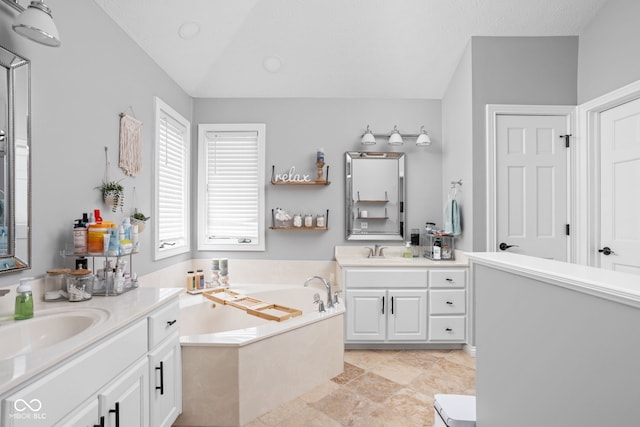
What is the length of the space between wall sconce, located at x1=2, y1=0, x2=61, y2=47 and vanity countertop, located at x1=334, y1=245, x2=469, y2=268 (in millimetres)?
2394

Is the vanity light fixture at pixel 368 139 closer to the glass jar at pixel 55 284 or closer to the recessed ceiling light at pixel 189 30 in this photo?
the recessed ceiling light at pixel 189 30

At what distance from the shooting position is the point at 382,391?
7.42 feet

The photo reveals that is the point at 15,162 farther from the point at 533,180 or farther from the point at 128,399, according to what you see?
the point at 533,180

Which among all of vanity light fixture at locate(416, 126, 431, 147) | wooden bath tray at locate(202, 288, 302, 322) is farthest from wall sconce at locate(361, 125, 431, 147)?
wooden bath tray at locate(202, 288, 302, 322)

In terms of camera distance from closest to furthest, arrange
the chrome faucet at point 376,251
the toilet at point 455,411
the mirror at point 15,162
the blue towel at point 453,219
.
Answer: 1. the mirror at point 15,162
2. the toilet at point 455,411
3. the blue towel at point 453,219
4. the chrome faucet at point 376,251

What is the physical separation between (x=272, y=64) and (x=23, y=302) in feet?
8.84

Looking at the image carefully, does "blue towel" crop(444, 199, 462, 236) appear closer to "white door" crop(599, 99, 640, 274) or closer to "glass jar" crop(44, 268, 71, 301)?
"white door" crop(599, 99, 640, 274)

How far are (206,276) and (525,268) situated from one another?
3.01 meters

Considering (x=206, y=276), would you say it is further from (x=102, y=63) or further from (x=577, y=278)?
(x=577, y=278)

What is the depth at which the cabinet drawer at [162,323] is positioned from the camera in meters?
1.52

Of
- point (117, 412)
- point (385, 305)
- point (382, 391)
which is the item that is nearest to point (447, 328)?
point (385, 305)

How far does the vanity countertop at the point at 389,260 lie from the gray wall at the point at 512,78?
0.92 ft

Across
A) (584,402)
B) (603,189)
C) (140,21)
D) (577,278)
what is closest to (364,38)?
(140,21)

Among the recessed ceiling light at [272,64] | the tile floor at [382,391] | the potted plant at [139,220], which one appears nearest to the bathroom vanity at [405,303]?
the tile floor at [382,391]
